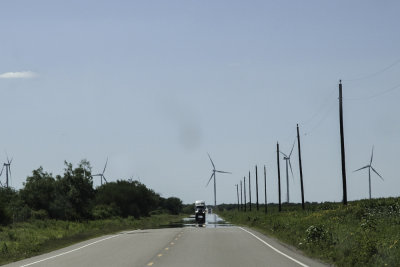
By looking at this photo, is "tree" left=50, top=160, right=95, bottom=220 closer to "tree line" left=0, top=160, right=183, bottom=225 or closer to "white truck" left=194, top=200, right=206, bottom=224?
"tree line" left=0, top=160, right=183, bottom=225

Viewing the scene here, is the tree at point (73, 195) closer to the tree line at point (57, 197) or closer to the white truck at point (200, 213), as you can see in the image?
the tree line at point (57, 197)

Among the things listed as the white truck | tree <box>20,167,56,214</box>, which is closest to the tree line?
tree <box>20,167,56,214</box>

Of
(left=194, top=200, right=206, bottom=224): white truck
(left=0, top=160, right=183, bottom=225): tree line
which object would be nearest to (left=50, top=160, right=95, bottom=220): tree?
(left=0, top=160, right=183, bottom=225): tree line

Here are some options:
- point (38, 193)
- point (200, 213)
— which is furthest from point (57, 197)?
point (200, 213)

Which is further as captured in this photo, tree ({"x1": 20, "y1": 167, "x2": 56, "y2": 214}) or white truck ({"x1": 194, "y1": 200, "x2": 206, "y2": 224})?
tree ({"x1": 20, "y1": 167, "x2": 56, "y2": 214})

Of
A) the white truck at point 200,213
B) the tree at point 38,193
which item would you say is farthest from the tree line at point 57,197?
the white truck at point 200,213

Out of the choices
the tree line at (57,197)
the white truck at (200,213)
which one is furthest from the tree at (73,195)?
the white truck at (200,213)

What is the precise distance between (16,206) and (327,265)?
68107 millimetres

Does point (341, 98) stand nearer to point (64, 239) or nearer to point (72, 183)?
point (64, 239)

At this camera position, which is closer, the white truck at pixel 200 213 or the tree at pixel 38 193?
the white truck at pixel 200 213

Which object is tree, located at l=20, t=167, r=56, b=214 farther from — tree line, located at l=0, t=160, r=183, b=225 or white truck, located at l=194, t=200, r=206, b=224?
white truck, located at l=194, t=200, r=206, b=224

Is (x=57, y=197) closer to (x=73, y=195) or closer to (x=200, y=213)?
(x=73, y=195)

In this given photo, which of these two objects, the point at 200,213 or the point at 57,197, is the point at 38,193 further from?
the point at 200,213

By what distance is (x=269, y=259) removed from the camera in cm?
2319
